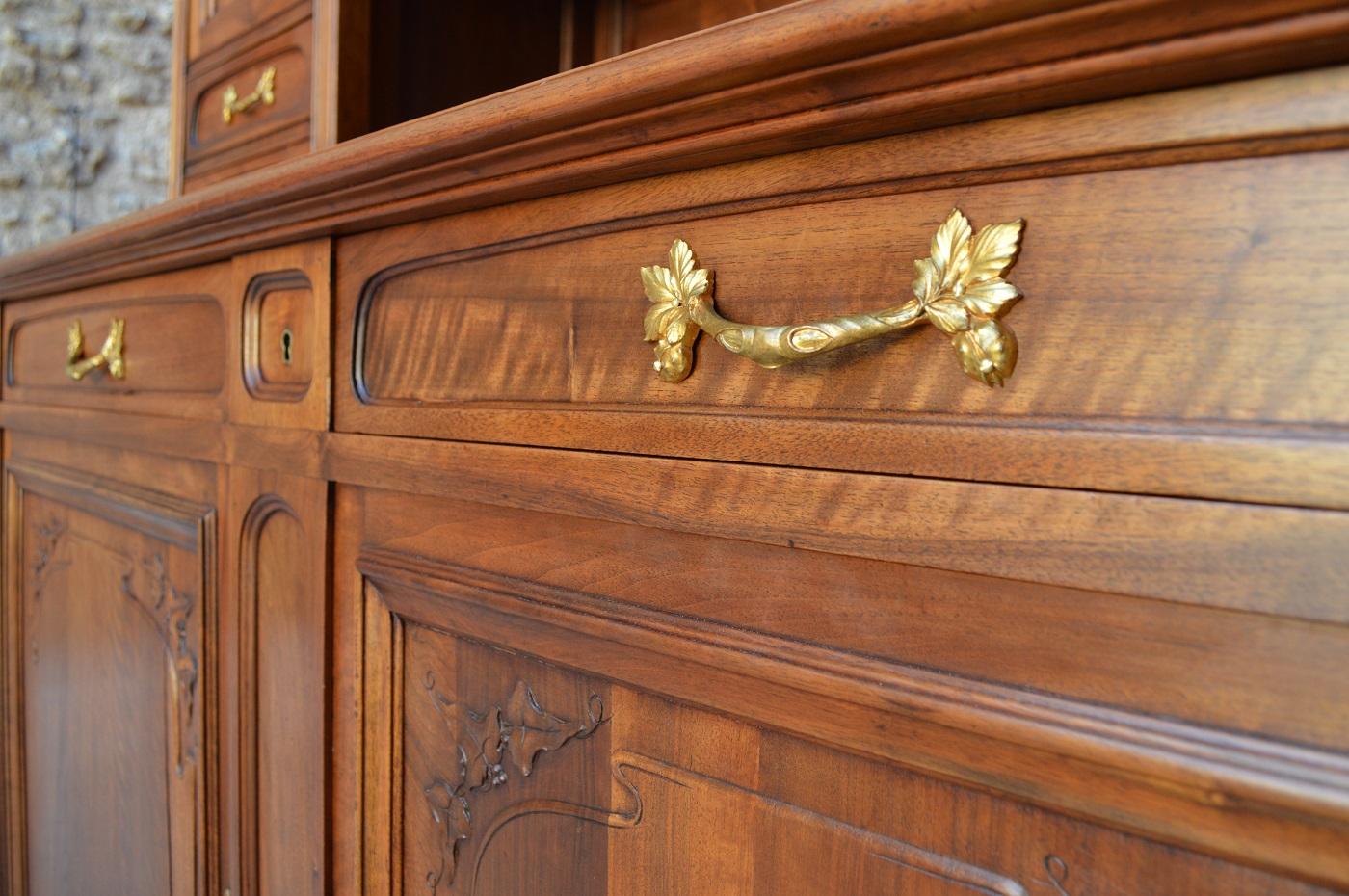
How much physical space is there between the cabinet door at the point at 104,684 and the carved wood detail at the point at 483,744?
0.29 meters

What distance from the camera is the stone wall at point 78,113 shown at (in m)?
1.57

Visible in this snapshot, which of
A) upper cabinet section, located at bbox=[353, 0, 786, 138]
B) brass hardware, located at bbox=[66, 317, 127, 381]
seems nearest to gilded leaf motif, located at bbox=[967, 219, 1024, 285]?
upper cabinet section, located at bbox=[353, 0, 786, 138]

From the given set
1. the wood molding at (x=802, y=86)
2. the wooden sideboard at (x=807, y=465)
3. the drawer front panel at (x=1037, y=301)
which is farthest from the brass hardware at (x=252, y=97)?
the drawer front panel at (x=1037, y=301)

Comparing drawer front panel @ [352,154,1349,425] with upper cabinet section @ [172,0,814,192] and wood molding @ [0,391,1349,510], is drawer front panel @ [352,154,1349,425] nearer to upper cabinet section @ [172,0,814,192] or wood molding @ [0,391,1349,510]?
wood molding @ [0,391,1349,510]

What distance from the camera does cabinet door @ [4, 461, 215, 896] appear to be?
0.76 meters

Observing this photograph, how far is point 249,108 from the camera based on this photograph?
2.76 feet

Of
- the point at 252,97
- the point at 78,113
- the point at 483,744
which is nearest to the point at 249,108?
the point at 252,97

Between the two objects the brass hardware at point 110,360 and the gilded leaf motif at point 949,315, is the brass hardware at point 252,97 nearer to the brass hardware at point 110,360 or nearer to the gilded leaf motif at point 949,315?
the brass hardware at point 110,360

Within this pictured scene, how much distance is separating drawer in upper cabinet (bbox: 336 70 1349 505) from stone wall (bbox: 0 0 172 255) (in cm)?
150

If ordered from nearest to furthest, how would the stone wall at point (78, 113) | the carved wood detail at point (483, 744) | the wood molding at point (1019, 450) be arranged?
the wood molding at point (1019, 450) → the carved wood detail at point (483, 744) → the stone wall at point (78, 113)

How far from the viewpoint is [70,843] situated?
3.14 ft

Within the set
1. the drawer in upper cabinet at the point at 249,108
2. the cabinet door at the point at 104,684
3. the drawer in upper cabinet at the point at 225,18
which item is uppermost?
the drawer in upper cabinet at the point at 225,18

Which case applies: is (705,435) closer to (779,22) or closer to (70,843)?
(779,22)

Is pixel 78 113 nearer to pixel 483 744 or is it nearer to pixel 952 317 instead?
pixel 483 744
